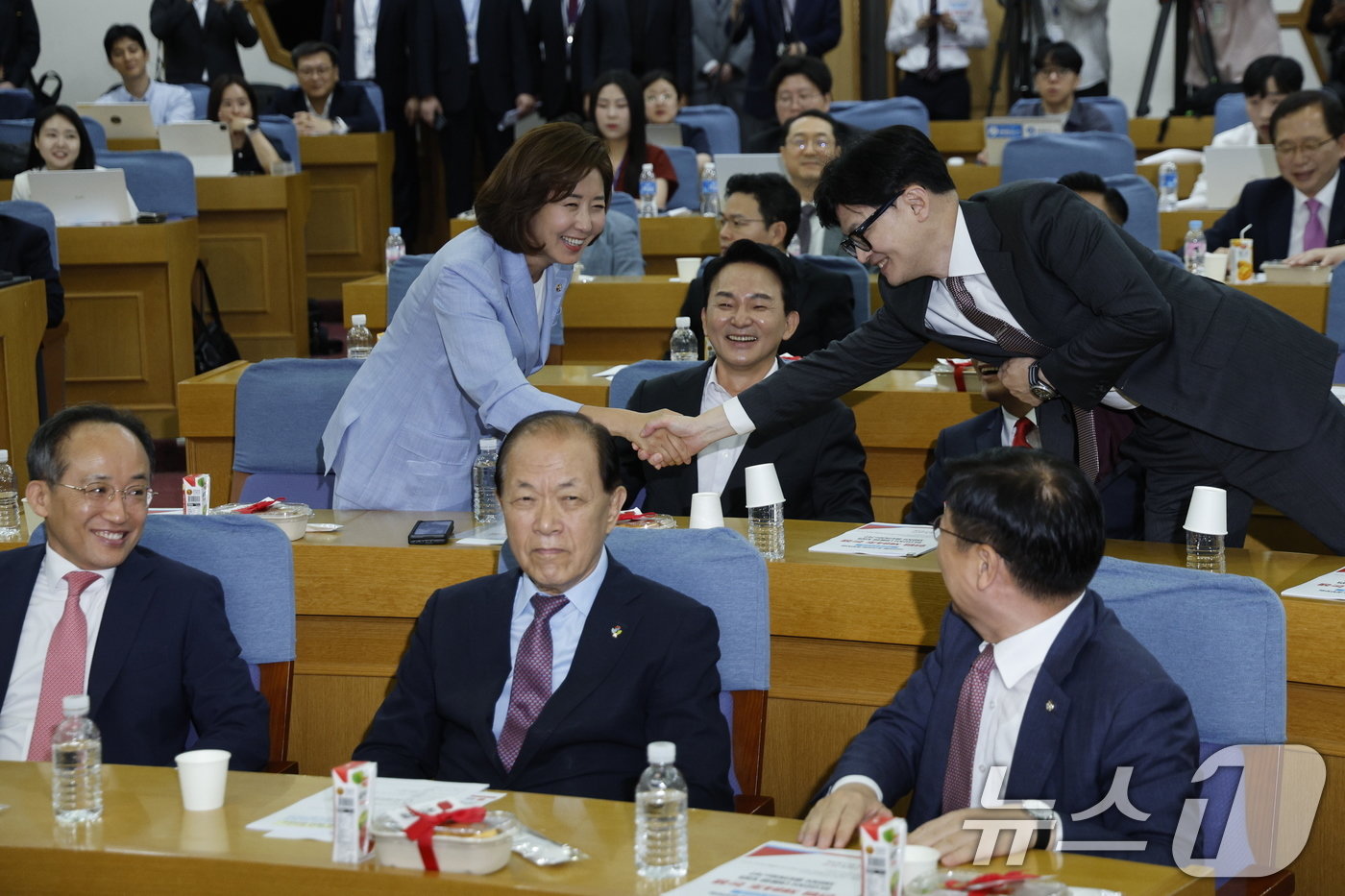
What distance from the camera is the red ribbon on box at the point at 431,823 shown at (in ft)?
5.61

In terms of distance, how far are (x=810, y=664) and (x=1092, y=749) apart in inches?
40.6

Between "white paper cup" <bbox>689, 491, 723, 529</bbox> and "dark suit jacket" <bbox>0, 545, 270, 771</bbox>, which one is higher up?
"white paper cup" <bbox>689, 491, 723, 529</bbox>

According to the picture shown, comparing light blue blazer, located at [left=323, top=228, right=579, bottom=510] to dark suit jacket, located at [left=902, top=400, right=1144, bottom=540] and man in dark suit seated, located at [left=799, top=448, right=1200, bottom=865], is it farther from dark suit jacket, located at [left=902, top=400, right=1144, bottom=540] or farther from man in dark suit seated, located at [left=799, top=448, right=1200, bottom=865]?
man in dark suit seated, located at [left=799, top=448, right=1200, bottom=865]

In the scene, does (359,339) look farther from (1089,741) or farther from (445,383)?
(1089,741)

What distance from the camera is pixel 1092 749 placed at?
1884mm

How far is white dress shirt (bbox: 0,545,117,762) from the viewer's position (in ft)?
8.08

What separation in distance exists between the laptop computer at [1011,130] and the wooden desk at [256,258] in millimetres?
3272

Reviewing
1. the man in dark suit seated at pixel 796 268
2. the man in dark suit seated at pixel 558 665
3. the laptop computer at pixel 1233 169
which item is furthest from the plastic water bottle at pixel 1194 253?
the man in dark suit seated at pixel 558 665

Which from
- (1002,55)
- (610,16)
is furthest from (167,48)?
(1002,55)

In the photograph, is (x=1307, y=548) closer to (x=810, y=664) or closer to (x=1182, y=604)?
(x=810, y=664)

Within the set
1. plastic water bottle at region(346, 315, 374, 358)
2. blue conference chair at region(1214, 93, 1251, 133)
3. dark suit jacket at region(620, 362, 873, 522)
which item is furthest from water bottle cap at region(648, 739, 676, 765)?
blue conference chair at region(1214, 93, 1251, 133)

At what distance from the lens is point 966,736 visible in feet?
6.59

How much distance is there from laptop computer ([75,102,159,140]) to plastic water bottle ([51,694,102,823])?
7.11 meters

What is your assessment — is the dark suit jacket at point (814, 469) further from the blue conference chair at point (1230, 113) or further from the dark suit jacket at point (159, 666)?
the blue conference chair at point (1230, 113)
